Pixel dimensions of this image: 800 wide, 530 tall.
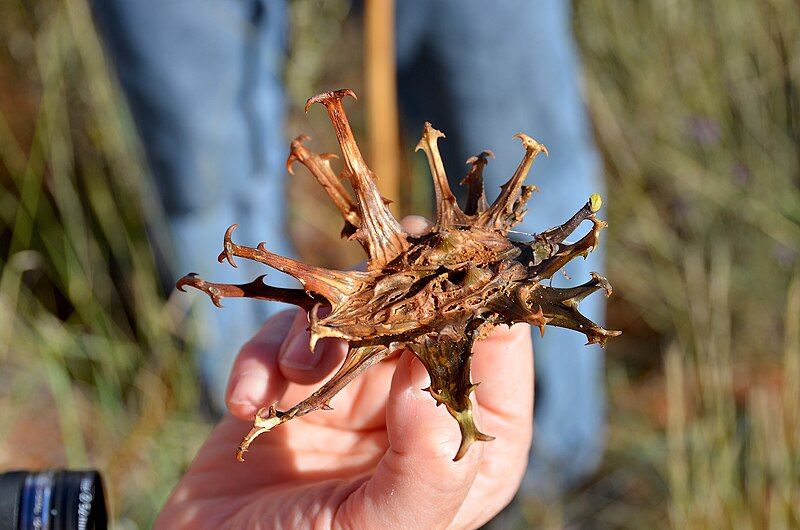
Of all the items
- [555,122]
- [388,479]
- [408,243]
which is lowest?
[388,479]

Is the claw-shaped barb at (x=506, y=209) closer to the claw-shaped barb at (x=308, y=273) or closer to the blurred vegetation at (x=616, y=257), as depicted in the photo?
the claw-shaped barb at (x=308, y=273)

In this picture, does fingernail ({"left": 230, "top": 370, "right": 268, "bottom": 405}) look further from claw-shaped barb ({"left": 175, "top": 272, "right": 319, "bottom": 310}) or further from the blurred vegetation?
the blurred vegetation

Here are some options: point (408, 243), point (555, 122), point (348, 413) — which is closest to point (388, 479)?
point (408, 243)

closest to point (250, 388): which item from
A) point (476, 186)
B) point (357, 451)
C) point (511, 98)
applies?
point (357, 451)

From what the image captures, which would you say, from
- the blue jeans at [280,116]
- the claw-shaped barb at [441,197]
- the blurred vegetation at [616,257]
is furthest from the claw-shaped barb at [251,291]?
the blurred vegetation at [616,257]

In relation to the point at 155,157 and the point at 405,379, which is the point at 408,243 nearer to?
the point at 405,379
